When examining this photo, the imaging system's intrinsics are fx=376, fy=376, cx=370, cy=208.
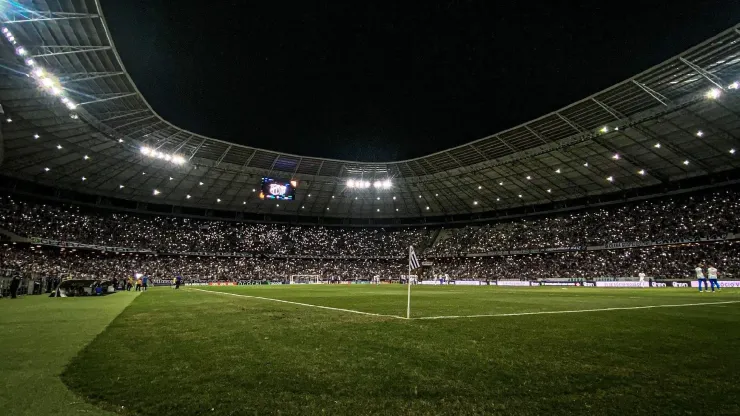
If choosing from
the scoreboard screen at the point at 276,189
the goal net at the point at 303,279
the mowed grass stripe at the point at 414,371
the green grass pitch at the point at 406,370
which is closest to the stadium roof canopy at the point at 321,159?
the scoreboard screen at the point at 276,189

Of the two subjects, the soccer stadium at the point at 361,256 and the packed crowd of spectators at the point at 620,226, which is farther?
the packed crowd of spectators at the point at 620,226

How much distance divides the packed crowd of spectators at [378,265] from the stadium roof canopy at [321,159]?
9.03 m

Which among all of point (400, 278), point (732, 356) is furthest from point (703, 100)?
point (400, 278)

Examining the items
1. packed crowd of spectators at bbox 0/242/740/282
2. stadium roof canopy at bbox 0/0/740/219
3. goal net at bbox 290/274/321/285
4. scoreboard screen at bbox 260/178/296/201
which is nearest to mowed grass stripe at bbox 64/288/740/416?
stadium roof canopy at bbox 0/0/740/219

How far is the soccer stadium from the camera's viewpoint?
12.5ft

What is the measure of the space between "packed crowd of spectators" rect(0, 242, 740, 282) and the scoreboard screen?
19364 mm

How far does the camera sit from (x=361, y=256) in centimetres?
7481

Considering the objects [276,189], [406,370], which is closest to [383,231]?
[276,189]

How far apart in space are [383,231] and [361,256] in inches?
307

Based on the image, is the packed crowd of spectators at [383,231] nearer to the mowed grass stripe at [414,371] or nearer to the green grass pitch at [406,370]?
the green grass pitch at [406,370]

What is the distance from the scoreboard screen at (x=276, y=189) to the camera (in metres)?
47.2

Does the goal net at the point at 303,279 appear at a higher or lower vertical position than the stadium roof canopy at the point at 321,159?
lower

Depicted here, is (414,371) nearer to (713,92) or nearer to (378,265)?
(713,92)

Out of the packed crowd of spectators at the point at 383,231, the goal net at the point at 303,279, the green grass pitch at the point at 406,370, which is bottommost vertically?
the goal net at the point at 303,279
